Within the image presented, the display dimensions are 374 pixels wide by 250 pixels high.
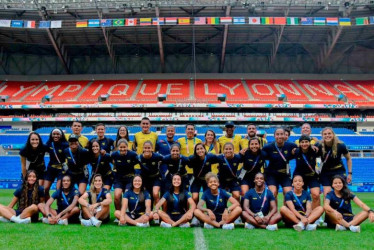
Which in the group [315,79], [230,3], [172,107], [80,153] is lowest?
[80,153]

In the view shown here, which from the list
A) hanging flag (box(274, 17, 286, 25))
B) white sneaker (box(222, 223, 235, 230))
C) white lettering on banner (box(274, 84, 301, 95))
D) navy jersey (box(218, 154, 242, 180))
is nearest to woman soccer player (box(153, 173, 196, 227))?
white sneaker (box(222, 223, 235, 230))

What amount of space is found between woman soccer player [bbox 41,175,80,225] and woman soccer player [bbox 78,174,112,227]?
0.64 feet

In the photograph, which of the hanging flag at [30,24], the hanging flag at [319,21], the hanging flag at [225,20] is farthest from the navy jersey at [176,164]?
the hanging flag at [30,24]

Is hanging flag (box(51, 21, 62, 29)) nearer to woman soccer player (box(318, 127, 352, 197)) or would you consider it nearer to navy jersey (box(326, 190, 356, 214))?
woman soccer player (box(318, 127, 352, 197))

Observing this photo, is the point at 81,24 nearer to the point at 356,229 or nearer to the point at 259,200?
the point at 259,200

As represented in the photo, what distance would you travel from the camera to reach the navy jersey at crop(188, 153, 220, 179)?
20.2ft

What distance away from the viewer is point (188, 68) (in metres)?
29.9

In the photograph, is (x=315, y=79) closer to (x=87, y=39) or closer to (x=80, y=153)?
(x=87, y=39)

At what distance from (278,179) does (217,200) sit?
4.77 ft

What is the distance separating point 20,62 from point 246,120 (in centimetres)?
2114

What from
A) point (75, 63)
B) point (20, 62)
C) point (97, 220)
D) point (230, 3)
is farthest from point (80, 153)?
point (20, 62)

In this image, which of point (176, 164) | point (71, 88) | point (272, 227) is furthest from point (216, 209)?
point (71, 88)

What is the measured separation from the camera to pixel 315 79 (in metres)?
29.4

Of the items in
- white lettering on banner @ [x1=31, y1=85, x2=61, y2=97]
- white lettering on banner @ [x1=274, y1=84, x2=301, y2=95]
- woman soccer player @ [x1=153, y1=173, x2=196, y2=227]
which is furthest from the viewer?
white lettering on banner @ [x1=31, y1=85, x2=61, y2=97]
